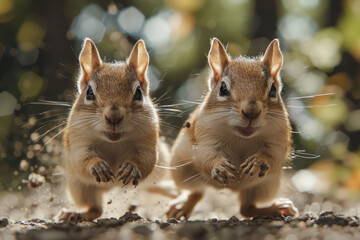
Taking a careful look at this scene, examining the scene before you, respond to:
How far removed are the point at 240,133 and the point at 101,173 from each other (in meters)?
0.98

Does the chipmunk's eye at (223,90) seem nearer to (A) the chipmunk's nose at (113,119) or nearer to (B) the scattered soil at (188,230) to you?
(A) the chipmunk's nose at (113,119)

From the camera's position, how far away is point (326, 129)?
6.21m

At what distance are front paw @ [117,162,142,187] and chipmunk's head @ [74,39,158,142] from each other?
213 mm

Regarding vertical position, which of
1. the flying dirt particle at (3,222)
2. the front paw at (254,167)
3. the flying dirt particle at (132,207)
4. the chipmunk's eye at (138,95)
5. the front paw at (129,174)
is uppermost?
the chipmunk's eye at (138,95)

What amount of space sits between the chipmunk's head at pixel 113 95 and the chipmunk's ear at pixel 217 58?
1.80 ft

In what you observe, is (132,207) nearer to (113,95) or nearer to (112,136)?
(112,136)

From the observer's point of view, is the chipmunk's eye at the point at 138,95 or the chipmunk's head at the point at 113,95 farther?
the chipmunk's eye at the point at 138,95

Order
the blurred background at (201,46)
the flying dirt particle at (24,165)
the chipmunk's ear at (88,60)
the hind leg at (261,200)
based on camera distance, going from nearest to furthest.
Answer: the chipmunk's ear at (88,60) < the hind leg at (261,200) < the flying dirt particle at (24,165) < the blurred background at (201,46)

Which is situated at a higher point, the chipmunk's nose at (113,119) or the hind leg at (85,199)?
the chipmunk's nose at (113,119)

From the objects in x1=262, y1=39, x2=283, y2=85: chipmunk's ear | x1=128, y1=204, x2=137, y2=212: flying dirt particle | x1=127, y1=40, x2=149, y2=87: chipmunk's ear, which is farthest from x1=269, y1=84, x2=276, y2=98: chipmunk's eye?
x1=128, y1=204, x2=137, y2=212: flying dirt particle

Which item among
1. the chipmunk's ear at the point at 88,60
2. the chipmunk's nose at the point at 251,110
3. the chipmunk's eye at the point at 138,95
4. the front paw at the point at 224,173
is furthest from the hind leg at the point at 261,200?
the chipmunk's ear at the point at 88,60

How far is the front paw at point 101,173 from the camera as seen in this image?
3.04 m

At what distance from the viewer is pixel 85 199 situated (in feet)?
12.4

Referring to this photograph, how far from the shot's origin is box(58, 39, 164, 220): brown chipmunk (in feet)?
10.1
